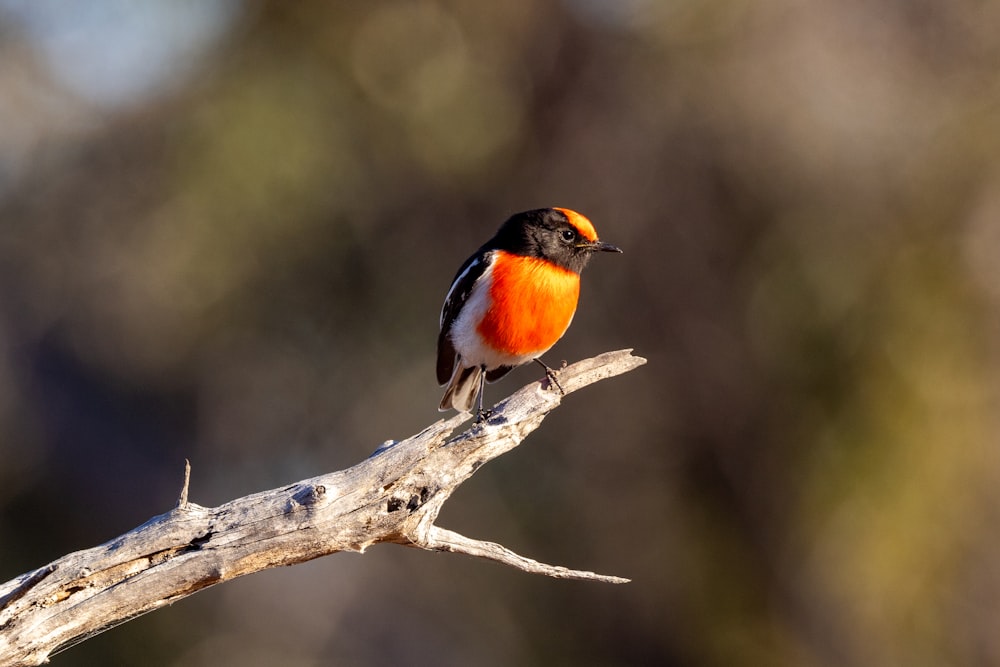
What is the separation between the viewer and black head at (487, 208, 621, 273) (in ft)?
17.3

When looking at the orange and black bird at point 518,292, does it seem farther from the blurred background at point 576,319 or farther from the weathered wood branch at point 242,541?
the blurred background at point 576,319

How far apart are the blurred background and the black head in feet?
16.1

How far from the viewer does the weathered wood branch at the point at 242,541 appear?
3.35 m

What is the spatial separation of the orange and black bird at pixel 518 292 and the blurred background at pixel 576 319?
490cm

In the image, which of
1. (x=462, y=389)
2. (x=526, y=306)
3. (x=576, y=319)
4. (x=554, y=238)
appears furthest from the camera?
(x=576, y=319)

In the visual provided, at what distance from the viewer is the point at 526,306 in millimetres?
5031

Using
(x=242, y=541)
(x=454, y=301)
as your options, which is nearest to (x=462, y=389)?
(x=454, y=301)

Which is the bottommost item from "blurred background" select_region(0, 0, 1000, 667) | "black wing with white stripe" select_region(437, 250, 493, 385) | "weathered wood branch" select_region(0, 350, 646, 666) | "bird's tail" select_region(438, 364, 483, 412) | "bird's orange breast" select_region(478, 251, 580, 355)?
"weathered wood branch" select_region(0, 350, 646, 666)

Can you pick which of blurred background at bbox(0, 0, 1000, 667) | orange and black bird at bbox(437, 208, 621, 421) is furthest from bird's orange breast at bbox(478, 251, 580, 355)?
blurred background at bbox(0, 0, 1000, 667)

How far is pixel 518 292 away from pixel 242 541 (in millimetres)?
1988

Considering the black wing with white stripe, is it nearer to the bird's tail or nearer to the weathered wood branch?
the bird's tail

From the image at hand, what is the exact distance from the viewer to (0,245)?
40.0 feet

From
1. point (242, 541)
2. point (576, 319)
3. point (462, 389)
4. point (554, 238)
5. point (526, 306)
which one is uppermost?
point (576, 319)

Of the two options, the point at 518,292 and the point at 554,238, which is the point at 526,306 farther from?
the point at 554,238
